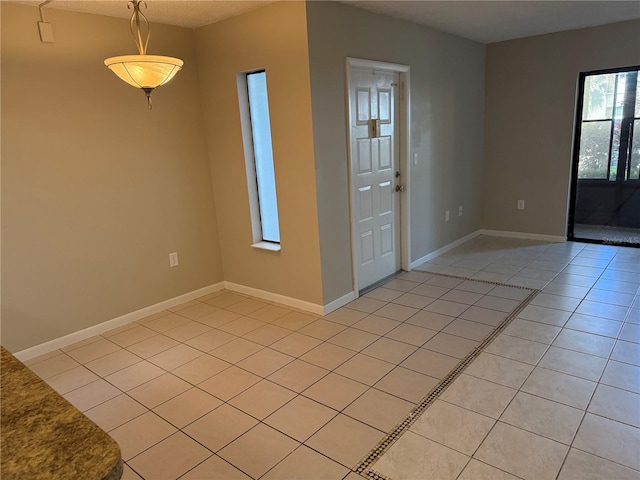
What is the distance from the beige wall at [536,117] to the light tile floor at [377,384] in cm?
159

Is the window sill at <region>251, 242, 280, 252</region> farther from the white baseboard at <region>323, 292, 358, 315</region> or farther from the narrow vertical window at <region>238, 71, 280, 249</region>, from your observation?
the white baseboard at <region>323, 292, 358, 315</region>

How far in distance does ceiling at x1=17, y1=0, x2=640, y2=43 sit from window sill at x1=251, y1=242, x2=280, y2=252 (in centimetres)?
190

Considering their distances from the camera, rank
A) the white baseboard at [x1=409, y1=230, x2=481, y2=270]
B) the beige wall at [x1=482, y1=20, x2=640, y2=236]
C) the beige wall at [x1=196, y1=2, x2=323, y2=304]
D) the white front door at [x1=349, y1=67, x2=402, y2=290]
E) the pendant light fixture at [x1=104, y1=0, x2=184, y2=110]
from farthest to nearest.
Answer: the beige wall at [x1=482, y1=20, x2=640, y2=236]
the white baseboard at [x1=409, y1=230, x2=481, y2=270]
the white front door at [x1=349, y1=67, x2=402, y2=290]
the beige wall at [x1=196, y1=2, x2=323, y2=304]
the pendant light fixture at [x1=104, y1=0, x2=184, y2=110]

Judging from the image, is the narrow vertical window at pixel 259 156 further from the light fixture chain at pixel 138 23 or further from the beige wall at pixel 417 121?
the light fixture chain at pixel 138 23

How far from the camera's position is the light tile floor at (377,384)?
6.37 ft

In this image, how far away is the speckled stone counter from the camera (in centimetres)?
82

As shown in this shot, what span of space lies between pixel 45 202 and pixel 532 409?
3347 millimetres

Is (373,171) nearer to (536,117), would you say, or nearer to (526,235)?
(536,117)

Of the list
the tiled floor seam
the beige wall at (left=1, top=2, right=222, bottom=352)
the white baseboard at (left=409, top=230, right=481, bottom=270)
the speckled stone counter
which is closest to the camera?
the speckled stone counter

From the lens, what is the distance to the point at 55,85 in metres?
3.01

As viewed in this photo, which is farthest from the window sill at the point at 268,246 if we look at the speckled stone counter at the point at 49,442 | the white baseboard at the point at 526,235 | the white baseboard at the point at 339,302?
the white baseboard at the point at 526,235

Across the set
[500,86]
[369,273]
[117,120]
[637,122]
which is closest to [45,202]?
[117,120]

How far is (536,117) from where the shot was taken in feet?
17.0

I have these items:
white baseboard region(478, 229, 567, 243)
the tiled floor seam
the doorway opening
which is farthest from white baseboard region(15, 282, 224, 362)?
the doorway opening
